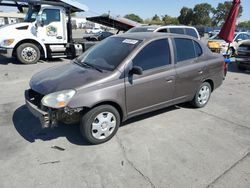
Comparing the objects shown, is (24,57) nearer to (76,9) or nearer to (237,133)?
(76,9)

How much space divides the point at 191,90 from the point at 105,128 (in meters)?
2.15

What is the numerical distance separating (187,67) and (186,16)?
9488cm

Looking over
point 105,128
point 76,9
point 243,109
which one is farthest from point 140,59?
point 76,9

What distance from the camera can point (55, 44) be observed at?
10188mm

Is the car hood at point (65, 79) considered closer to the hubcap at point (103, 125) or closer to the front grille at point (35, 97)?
the front grille at point (35, 97)

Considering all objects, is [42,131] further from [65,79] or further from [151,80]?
[151,80]

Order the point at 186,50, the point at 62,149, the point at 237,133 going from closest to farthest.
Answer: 1. the point at 62,149
2. the point at 237,133
3. the point at 186,50

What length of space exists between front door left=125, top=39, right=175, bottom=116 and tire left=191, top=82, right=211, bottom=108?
933 millimetres

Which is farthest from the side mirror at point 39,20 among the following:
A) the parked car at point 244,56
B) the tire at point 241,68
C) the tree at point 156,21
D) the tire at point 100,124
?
the tree at point 156,21

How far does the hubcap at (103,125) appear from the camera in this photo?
335 cm

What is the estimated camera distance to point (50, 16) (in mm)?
9727

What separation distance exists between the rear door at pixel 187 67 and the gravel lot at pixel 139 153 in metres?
0.56

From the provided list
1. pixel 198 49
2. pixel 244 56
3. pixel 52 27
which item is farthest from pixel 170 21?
pixel 198 49

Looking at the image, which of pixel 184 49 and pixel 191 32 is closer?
pixel 184 49
